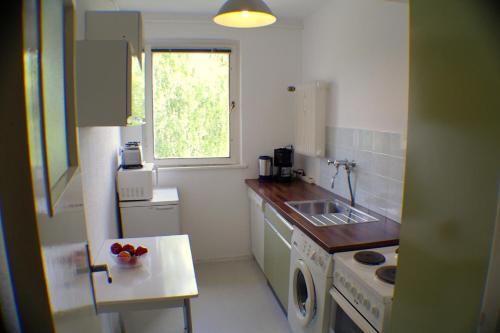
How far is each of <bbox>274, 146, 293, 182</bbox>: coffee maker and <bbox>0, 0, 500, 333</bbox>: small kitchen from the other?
0.02 metres

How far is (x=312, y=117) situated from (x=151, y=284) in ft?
6.69

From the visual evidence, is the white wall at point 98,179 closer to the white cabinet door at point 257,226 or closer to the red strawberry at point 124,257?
the red strawberry at point 124,257

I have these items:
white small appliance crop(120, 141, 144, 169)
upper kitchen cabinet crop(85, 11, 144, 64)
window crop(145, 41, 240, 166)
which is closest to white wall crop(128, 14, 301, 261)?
window crop(145, 41, 240, 166)


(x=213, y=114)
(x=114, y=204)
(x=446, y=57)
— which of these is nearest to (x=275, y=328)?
(x=114, y=204)

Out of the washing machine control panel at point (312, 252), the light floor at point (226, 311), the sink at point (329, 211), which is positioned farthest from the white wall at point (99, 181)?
the sink at point (329, 211)

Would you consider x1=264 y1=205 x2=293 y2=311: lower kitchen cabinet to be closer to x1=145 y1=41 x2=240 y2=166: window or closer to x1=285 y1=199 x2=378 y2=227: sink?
x1=285 y1=199 x2=378 y2=227: sink

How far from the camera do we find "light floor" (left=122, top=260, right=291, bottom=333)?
2543mm

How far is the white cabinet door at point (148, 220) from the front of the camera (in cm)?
291

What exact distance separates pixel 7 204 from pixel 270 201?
2376mm

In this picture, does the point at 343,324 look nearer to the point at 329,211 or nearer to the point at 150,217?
the point at 329,211

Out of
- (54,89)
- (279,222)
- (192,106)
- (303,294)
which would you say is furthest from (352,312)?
(192,106)

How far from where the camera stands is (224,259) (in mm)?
3697

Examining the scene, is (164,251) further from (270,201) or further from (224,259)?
(224,259)

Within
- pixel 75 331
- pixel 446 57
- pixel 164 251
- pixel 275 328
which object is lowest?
pixel 275 328
